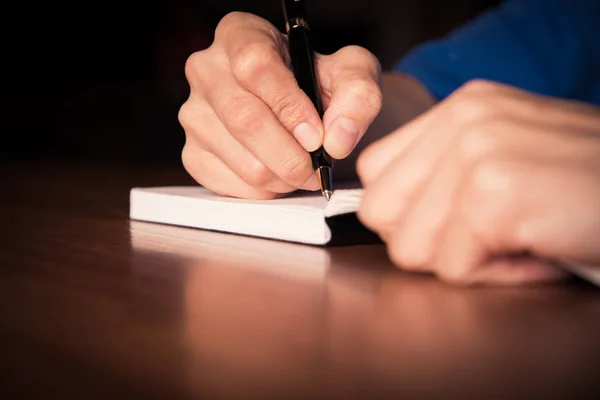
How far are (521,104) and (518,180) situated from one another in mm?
73

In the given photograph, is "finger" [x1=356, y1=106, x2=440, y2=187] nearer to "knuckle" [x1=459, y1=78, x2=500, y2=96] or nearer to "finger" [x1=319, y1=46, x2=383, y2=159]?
"knuckle" [x1=459, y1=78, x2=500, y2=96]

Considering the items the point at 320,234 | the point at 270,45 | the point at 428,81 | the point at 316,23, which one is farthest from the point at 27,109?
the point at 320,234

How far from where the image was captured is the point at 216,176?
70cm

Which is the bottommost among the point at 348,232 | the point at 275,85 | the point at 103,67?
the point at 348,232

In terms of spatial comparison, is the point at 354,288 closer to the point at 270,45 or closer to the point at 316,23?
the point at 270,45

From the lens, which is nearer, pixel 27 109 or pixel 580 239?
pixel 580 239

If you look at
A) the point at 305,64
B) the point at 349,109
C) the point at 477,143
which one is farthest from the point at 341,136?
the point at 477,143

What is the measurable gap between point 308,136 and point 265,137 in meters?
0.05

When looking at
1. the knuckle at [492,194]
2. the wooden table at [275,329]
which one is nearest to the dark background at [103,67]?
the wooden table at [275,329]

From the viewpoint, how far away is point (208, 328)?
284mm

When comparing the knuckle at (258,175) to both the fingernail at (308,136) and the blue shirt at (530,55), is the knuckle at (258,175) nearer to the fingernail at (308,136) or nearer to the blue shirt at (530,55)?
the fingernail at (308,136)

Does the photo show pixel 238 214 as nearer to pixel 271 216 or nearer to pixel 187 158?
pixel 271 216

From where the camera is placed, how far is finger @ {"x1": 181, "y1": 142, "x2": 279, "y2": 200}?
661mm

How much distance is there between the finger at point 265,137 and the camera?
1.94 feet
